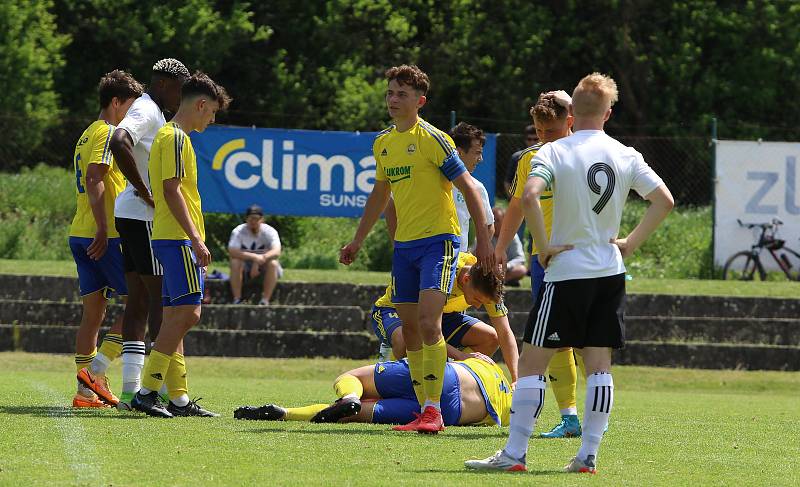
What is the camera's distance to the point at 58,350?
1620 centimetres

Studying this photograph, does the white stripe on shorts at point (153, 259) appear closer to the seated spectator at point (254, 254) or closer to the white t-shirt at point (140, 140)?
the white t-shirt at point (140, 140)

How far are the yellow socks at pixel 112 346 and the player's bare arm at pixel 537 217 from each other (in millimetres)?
4143

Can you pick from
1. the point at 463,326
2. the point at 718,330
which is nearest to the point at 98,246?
the point at 463,326

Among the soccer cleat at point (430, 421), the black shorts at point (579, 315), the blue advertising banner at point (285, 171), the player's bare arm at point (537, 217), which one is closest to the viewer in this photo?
the player's bare arm at point (537, 217)

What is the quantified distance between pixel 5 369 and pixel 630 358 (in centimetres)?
690

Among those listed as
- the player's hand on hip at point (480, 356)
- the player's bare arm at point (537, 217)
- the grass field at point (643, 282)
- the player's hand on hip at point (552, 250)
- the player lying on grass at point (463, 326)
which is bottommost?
the grass field at point (643, 282)

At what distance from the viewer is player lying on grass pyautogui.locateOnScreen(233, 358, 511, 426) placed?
8.51 metres

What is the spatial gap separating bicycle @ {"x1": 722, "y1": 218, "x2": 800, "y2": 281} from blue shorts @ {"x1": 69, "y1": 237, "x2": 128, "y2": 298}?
11.7 meters

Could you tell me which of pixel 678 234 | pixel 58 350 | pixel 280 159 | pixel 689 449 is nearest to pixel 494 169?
pixel 280 159

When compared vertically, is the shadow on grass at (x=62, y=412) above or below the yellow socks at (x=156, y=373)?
below

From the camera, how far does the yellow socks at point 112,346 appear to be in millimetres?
9617

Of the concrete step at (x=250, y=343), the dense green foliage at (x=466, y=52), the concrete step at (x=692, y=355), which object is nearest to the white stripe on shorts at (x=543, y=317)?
the concrete step at (x=250, y=343)

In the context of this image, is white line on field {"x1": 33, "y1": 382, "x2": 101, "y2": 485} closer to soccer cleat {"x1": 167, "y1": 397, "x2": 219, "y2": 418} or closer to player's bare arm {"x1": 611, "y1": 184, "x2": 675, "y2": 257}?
soccer cleat {"x1": 167, "y1": 397, "x2": 219, "y2": 418}

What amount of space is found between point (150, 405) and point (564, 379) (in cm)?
252
